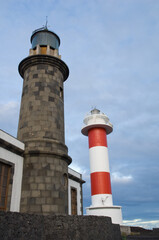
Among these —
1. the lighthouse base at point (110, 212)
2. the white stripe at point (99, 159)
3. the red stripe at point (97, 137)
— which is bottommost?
the lighthouse base at point (110, 212)

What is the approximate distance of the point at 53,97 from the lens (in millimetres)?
12203

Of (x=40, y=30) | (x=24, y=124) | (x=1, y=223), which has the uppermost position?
(x=40, y=30)

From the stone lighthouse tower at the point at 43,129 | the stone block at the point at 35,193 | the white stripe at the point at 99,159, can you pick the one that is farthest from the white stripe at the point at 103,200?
the stone block at the point at 35,193

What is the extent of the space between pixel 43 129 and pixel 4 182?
3.25 m

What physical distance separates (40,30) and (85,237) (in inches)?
495

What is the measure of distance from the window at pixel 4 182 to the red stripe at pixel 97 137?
991cm

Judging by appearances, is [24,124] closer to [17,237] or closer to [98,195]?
[17,237]

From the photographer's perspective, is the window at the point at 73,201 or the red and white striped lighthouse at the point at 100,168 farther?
the window at the point at 73,201

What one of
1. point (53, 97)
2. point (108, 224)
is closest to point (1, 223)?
point (108, 224)

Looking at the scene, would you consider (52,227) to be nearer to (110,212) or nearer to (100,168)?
(110,212)

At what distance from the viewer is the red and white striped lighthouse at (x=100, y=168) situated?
53.7 feet

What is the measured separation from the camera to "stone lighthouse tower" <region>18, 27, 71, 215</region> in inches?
385

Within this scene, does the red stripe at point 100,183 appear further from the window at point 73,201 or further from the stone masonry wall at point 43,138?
the stone masonry wall at point 43,138

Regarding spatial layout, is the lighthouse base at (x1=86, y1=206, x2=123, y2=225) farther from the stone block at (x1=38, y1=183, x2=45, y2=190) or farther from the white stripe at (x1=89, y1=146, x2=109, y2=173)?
the stone block at (x1=38, y1=183, x2=45, y2=190)
